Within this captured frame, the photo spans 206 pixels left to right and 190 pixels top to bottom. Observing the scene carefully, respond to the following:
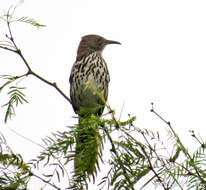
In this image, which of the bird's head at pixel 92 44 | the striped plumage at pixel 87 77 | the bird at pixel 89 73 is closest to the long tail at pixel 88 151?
the bird at pixel 89 73

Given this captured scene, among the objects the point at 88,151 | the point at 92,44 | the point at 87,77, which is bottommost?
the point at 88,151

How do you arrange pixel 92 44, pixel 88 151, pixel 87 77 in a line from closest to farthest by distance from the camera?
pixel 88 151, pixel 87 77, pixel 92 44

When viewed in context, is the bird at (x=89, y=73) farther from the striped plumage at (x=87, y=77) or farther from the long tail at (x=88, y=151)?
the long tail at (x=88, y=151)

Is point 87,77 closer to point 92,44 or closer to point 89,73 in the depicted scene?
point 89,73

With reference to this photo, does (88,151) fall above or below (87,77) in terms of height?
below

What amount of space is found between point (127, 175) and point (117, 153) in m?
0.11

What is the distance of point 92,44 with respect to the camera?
251 inches

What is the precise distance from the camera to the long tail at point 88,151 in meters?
1.67

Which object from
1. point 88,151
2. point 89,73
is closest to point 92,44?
point 89,73

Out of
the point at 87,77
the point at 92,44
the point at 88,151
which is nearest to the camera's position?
the point at 88,151

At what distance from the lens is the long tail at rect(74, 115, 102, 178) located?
1674 mm

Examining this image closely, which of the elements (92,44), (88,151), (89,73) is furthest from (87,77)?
(88,151)

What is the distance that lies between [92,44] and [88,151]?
15.8 feet

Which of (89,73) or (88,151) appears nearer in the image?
(88,151)
